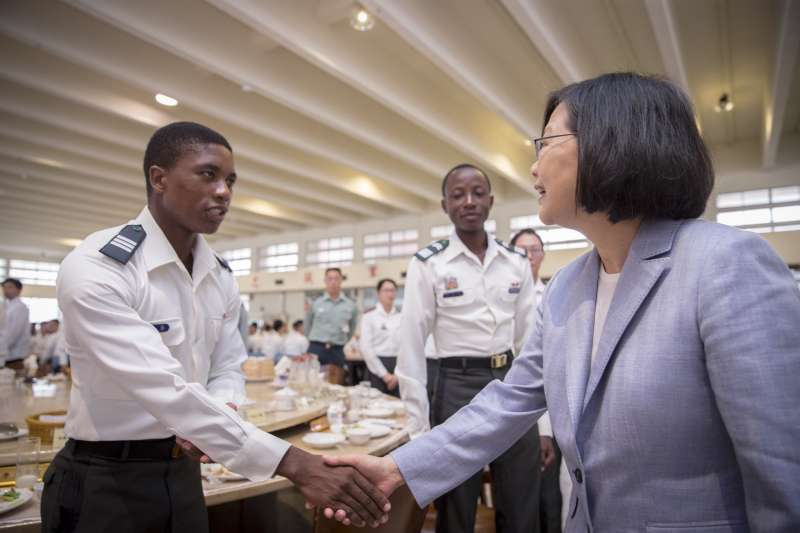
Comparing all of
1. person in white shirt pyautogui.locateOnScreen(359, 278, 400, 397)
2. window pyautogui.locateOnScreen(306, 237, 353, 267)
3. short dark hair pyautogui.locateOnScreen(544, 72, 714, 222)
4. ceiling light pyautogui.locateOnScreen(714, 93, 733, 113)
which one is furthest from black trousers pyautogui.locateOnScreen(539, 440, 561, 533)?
window pyautogui.locateOnScreen(306, 237, 353, 267)

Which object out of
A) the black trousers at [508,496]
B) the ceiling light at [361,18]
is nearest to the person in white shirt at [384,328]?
the ceiling light at [361,18]

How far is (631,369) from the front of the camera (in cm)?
90

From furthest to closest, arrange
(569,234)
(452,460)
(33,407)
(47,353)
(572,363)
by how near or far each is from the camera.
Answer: (569,234) → (47,353) → (33,407) → (452,460) → (572,363)

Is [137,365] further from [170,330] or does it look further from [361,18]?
[361,18]

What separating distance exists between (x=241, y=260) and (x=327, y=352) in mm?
11718

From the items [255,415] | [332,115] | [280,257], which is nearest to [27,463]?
[255,415]

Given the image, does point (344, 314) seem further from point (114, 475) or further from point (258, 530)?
point (114, 475)

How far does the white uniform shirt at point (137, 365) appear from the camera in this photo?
1.27 meters

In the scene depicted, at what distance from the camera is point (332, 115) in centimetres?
643

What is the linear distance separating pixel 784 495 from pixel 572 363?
0.41 m

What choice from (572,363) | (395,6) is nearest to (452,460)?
(572,363)

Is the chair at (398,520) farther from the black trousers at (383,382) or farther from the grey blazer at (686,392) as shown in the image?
the black trousers at (383,382)

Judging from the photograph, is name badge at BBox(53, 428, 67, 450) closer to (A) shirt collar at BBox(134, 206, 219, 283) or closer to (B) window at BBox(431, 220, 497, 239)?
(A) shirt collar at BBox(134, 206, 219, 283)

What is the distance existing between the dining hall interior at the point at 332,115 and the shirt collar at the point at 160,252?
0.16 meters
